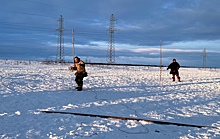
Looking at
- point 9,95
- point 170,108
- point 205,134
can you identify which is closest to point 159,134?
point 205,134

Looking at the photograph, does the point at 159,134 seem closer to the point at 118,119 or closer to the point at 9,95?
the point at 118,119

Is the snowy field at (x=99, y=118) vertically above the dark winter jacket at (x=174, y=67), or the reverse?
the dark winter jacket at (x=174, y=67)

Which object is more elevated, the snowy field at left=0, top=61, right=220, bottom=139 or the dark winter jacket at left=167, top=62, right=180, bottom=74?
the dark winter jacket at left=167, top=62, right=180, bottom=74

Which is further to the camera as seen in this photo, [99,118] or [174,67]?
[174,67]

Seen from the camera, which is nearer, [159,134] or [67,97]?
[159,134]

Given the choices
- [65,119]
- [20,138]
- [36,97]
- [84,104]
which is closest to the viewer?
[20,138]

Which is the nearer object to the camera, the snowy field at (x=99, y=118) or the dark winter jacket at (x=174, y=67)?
the snowy field at (x=99, y=118)

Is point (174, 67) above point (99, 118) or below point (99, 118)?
above

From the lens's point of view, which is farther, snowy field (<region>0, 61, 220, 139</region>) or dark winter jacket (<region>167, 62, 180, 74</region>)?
dark winter jacket (<region>167, 62, 180, 74</region>)

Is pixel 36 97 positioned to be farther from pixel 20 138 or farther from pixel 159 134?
pixel 159 134

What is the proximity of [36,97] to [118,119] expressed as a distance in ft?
14.8

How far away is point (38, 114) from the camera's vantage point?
300 inches

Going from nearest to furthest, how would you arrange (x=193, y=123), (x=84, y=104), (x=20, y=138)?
(x=20, y=138), (x=193, y=123), (x=84, y=104)

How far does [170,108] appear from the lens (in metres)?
9.69
